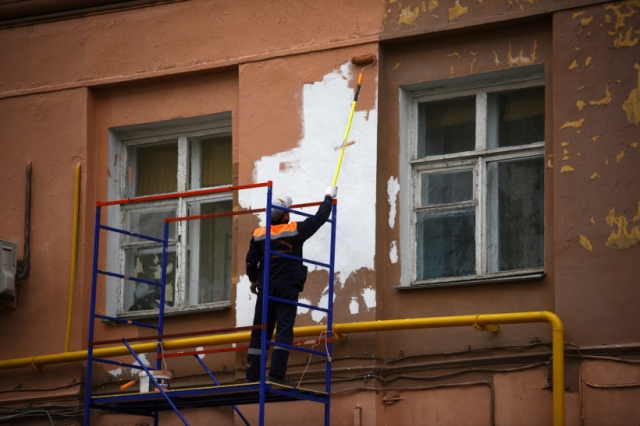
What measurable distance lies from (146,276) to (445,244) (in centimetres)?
296

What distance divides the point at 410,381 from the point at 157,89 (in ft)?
12.5

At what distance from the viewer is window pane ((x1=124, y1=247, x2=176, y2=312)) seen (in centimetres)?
1182

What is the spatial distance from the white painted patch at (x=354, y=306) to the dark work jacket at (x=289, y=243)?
2.20 ft

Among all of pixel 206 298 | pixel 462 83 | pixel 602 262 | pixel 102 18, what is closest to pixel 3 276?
pixel 206 298

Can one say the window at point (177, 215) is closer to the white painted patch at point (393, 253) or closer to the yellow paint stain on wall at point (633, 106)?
the white painted patch at point (393, 253)

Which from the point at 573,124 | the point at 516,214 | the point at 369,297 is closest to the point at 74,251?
the point at 369,297

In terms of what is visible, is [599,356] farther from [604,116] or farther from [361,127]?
[361,127]

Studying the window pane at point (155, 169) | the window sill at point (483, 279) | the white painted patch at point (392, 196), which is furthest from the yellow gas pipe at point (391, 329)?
the window pane at point (155, 169)

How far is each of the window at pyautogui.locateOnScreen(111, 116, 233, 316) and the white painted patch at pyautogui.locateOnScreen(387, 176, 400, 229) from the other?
1635 mm

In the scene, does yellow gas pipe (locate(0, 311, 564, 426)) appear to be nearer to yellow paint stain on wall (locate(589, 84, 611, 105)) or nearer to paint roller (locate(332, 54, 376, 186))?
paint roller (locate(332, 54, 376, 186))

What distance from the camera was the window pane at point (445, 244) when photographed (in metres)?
10.7

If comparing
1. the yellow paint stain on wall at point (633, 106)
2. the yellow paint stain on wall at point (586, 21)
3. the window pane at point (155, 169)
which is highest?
the yellow paint stain on wall at point (586, 21)

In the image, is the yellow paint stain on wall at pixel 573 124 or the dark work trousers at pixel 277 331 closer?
the dark work trousers at pixel 277 331

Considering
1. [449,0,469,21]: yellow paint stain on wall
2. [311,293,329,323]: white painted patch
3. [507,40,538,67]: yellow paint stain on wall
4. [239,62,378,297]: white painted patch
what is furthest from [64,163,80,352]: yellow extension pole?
[507,40,538,67]: yellow paint stain on wall
